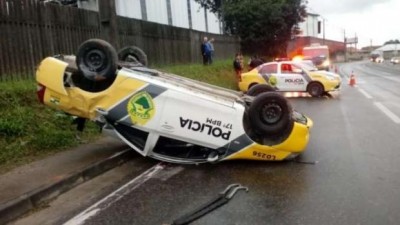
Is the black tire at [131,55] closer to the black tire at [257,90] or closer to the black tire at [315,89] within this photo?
the black tire at [257,90]

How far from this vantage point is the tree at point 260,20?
119 ft

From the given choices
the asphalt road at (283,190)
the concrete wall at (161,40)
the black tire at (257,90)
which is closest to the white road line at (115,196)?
the asphalt road at (283,190)

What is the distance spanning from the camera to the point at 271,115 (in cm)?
685

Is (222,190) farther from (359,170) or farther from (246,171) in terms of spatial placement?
(359,170)

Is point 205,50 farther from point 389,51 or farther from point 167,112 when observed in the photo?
point 389,51

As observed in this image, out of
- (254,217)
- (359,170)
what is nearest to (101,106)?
(254,217)

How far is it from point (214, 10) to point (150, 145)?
106 ft

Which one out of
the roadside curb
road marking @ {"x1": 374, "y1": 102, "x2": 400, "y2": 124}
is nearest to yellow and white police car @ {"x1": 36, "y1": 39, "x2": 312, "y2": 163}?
the roadside curb

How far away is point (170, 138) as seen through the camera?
6.82 metres

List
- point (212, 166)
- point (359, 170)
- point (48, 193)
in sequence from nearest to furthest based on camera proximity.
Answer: point (48, 193), point (359, 170), point (212, 166)

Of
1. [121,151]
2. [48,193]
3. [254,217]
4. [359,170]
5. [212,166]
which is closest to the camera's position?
[254,217]

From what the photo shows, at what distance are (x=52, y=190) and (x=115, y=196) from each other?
2.49ft

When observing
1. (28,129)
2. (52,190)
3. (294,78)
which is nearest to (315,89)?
(294,78)

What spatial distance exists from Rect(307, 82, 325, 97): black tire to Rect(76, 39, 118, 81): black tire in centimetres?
1287
